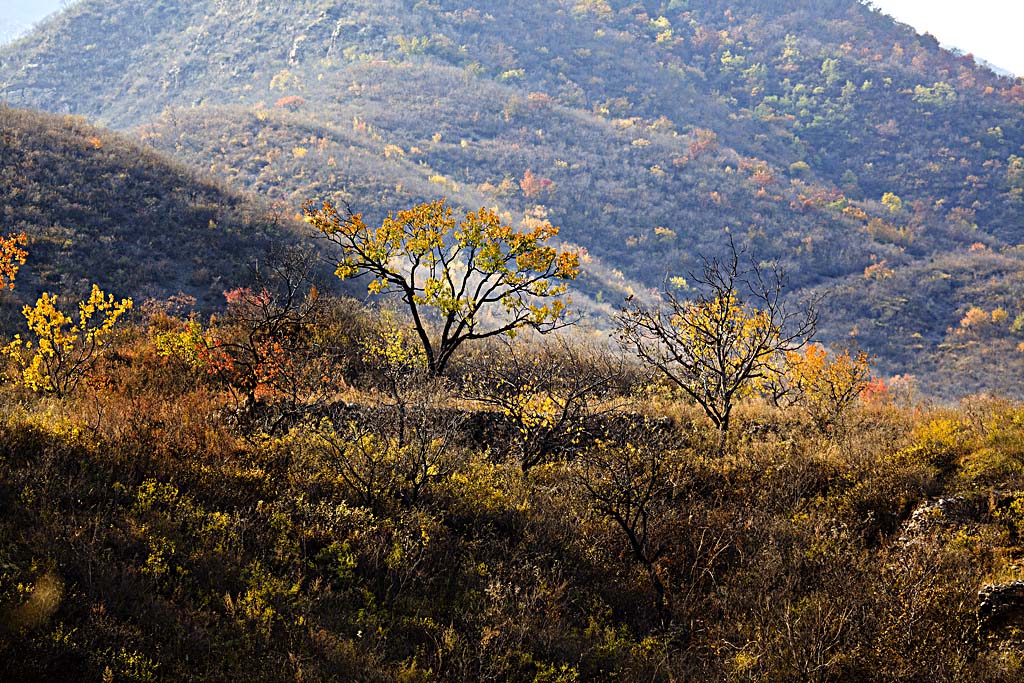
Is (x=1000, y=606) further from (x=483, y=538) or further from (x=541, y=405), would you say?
(x=541, y=405)

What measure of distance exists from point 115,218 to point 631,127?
5966 cm

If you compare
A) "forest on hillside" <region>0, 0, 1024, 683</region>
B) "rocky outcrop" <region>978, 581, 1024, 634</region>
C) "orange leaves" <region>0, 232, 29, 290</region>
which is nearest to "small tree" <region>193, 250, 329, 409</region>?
"forest on hillside" <region>0, 0, 1024, 683</region>

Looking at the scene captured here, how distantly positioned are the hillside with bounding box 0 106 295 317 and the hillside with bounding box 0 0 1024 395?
7790 millimetres

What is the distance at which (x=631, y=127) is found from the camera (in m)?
71.9

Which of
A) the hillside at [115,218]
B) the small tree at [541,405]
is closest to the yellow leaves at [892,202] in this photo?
the hillside at [115,218]

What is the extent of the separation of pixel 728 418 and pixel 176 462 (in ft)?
27.9

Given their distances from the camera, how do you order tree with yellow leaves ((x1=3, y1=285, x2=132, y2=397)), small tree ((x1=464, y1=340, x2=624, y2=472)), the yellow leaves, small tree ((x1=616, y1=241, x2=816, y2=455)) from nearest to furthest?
small tree ((x1=464, y1=340, x2=624, y2=472))
tree with yellow leaves ((x1=3, y1=285, x2=132, y2=397))
small tree ((x1=616, y1=241, x2=816, y2=455))
the yellow leaves

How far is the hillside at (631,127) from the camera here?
4559cm

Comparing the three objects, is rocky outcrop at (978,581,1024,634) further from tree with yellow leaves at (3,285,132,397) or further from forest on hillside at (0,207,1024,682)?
tree with yellow leaves at (3,285,132,397)

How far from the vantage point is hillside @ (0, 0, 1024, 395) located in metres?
45.6

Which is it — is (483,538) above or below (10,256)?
below

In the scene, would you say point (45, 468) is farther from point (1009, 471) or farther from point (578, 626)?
point (1009, 471)

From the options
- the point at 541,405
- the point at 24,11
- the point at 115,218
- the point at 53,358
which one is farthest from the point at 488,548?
the point at 24,11

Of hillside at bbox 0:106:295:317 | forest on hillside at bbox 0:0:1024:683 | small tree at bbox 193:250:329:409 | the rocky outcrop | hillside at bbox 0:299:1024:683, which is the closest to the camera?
hillside at bbox 0:299:1024:683
